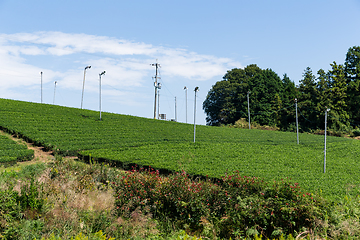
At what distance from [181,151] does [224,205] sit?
14876 millimetres

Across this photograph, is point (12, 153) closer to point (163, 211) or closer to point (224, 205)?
point (163, 211)

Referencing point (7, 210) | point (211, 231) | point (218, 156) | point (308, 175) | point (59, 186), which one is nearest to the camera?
point (7, 210)

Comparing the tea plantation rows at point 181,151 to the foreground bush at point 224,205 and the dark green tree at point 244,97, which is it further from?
the dark green tree at point 244,97

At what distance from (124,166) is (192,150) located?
771cm

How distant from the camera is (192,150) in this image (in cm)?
2491

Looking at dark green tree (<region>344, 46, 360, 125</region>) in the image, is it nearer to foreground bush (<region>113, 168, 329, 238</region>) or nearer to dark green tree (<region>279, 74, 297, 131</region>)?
dark green tree (<region>279, 74, 297, 131</region>)

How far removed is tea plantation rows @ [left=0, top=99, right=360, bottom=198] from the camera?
1802 cm

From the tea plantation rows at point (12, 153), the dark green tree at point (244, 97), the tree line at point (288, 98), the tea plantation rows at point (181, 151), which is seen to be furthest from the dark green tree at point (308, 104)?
the tea plantation rows at point (12, 153)

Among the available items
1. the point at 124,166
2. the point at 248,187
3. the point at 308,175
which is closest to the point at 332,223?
the point at 248,187

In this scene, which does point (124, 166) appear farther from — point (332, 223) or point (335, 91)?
point (335, 91)

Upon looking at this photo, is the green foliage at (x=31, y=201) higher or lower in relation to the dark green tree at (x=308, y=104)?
lower

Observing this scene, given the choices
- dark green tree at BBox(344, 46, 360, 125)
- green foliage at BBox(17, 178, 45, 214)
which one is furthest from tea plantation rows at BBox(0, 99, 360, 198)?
dark green tree at BBox(344, 46, 360, 125)

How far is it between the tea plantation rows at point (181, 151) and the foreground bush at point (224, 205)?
20.9 feet

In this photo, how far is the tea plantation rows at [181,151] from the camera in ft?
59.1
